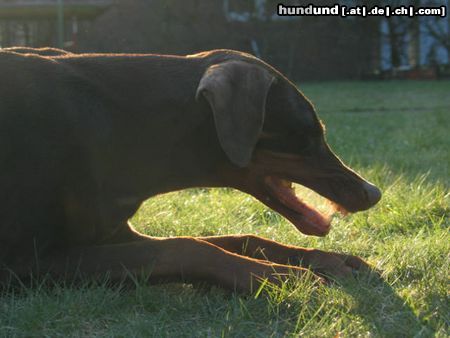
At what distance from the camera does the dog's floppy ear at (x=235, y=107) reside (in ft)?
8.21

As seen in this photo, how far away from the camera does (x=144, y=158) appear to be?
272cm

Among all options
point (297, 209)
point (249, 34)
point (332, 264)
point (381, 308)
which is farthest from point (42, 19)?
point (381, 308)

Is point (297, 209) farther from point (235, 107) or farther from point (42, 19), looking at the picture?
point (42, 19)

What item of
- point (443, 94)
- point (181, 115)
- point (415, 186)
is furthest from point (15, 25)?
point (181, 115)

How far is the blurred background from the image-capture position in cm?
1419

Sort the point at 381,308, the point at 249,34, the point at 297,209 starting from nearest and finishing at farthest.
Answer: the point at 381,308
the point at 297,209
the point at 249,34

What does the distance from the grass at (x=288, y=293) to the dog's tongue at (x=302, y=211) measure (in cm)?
24

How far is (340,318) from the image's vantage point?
2.23m

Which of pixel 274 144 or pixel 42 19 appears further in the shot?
pixel 42 19

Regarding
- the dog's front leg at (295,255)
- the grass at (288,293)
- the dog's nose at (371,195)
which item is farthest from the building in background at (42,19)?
the dog's nose at (371,195)

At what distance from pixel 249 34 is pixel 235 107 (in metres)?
14.7

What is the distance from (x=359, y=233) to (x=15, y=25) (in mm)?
13679

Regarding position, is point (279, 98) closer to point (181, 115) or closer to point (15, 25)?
point (181, 115)

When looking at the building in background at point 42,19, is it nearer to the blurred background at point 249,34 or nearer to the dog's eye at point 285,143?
the blurred background at point 249,34
